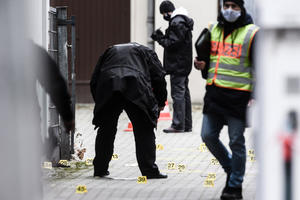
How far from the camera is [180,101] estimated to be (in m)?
12.8

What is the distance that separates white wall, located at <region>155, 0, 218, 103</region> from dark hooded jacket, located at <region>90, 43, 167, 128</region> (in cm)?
822

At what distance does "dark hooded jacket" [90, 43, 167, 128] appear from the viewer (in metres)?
8.34

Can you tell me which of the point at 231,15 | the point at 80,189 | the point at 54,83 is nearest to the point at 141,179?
the point at 80,189

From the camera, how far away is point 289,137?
3338mm

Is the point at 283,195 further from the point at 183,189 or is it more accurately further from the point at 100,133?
the point at 100,133

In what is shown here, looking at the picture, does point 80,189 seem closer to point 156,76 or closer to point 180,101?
point 156,76

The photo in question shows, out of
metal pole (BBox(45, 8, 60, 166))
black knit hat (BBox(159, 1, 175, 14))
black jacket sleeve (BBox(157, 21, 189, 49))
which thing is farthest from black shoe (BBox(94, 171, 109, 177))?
black knit hat (BBox(159, 1, 175, 14))

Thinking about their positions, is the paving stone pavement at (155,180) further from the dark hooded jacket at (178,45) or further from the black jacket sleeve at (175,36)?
the black jacket sleeve at (175,36)

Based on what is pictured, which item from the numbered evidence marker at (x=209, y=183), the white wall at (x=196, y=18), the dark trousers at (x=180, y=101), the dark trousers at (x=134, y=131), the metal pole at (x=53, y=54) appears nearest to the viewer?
the numbered evidence marker at (x=209, y=183)

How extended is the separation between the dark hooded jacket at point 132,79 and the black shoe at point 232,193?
149 cm

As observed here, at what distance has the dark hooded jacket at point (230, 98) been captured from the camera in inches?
276

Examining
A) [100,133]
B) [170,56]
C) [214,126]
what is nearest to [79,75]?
[170,56]

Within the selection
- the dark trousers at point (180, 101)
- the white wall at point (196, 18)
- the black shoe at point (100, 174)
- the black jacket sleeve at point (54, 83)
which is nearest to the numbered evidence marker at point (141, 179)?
the black shoe at point (100, 174)

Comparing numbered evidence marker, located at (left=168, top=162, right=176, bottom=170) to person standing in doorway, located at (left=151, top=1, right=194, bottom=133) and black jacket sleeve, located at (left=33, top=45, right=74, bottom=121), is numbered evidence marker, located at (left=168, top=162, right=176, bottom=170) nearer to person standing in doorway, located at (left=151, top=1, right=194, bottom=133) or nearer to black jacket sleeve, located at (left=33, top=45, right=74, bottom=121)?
person standing in doorway, located at (left=151, top=1, right=194, bottom=133)
